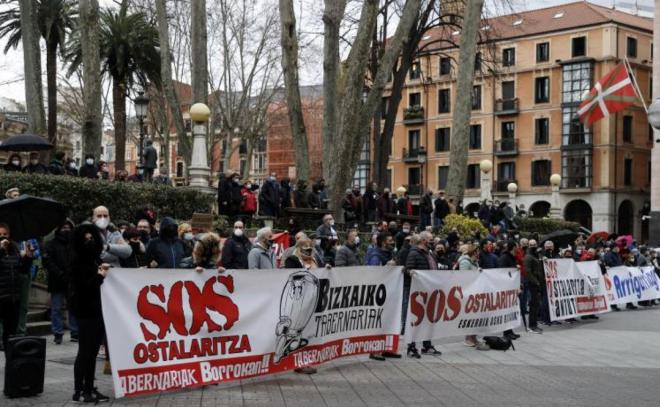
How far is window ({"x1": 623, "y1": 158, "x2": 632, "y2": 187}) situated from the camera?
68438mm

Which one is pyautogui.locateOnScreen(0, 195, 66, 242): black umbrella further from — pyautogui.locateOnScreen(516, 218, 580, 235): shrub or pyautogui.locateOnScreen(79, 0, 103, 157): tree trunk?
pyautogui.locateOnScreen(516, 218, 580, 235): shrub

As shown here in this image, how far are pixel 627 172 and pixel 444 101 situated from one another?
52.9ft

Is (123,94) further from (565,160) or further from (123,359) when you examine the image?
(565,160)

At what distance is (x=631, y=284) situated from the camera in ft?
79.1

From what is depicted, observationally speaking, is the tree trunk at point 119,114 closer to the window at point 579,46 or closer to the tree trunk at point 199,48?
the tree trunk at point 199,48

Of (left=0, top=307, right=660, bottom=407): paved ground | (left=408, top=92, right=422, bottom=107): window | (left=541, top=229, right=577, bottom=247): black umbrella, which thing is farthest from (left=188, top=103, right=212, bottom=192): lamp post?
(left=408, top=92, right=422, bottom=107): window

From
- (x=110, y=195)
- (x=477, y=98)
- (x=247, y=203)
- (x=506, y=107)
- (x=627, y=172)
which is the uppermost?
(x=477, y=98)

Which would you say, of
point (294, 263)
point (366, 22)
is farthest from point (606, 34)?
point (294, 263)

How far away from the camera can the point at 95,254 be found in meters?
8.75

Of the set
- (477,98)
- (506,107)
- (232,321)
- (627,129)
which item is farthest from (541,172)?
(232,321)

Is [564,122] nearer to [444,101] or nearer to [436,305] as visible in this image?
[444,101]

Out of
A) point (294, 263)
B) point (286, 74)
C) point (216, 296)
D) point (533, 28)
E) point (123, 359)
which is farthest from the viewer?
point (533, 28)

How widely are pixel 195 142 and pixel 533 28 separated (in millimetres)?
53276

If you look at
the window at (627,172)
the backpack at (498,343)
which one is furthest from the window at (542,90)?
the backpack at (498,343)
